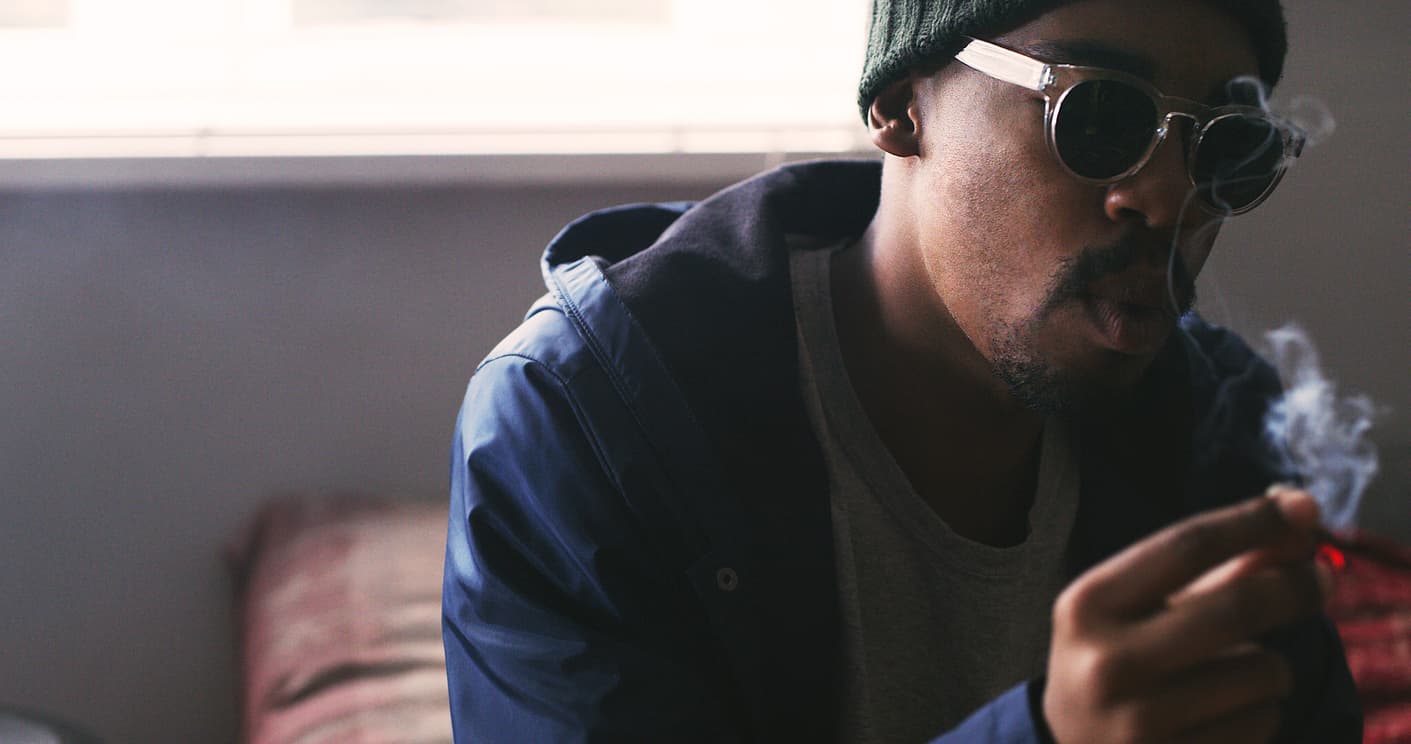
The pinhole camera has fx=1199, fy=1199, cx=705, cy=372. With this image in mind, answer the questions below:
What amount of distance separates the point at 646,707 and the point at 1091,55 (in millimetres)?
636

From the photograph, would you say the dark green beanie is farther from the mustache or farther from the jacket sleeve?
the jacket sleeve

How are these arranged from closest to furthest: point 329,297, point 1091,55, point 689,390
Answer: point 1091,55 < point 689,390 < point 329,297

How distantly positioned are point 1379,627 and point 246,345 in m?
1.70

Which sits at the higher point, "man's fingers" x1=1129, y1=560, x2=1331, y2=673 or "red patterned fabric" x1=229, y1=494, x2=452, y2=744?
"man's fingers" x1=1129, y1=560, x2=1331, y2=673

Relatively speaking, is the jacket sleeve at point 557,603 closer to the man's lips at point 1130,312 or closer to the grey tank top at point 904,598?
the grey tank top at point 904,598

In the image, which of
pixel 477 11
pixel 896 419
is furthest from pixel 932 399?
pixel 477 11

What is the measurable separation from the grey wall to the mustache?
793 mm

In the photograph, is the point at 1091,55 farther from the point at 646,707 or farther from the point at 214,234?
the point at 214,234

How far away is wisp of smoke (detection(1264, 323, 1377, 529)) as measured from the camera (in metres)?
1.17

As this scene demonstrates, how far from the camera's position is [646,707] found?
0.97 m

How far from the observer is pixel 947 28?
105 centimetres

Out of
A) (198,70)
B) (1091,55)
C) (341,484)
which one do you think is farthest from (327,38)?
(1091,55)

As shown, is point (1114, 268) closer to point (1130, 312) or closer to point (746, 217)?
point (1130, 312)

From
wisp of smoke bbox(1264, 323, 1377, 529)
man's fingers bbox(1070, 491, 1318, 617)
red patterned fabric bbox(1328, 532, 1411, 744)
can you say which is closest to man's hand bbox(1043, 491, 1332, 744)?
man's fingers bbox(1070, 491, 1318, 617)
